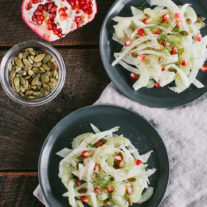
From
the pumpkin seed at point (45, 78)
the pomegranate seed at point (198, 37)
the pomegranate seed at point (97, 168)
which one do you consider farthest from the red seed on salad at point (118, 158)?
the pomegranate seed at point (198, 37)

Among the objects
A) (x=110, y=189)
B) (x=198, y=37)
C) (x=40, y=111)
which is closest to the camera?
(x=110, y=189)

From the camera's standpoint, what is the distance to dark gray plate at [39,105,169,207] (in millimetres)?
2160

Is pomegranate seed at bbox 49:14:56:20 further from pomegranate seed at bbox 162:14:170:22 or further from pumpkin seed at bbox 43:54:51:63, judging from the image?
pomegranate seed at bbox 162:14:170:22

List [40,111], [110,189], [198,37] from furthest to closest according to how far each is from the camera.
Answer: [40,111]
[198,37]
[110,189]

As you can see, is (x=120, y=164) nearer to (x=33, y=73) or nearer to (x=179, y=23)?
(x=33, y=73)

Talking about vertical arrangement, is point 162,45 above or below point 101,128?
above

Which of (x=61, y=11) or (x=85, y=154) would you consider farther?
(x=61, y=11)

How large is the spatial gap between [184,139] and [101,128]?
590 mm

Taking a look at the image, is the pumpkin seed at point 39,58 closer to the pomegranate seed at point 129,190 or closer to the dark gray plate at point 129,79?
the dark gray plate at point 129,79

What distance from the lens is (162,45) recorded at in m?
2.13

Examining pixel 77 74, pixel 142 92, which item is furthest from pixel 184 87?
pixel 77 74

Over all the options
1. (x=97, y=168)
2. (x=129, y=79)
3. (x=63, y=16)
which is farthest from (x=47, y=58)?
(x=97, y=168)

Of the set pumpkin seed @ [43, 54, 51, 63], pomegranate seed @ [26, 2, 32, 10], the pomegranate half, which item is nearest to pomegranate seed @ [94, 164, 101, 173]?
Result: pumpkin seed @ [43, 54, 51, 63]

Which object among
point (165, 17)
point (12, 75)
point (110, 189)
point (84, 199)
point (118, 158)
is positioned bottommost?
point (84, 199)
